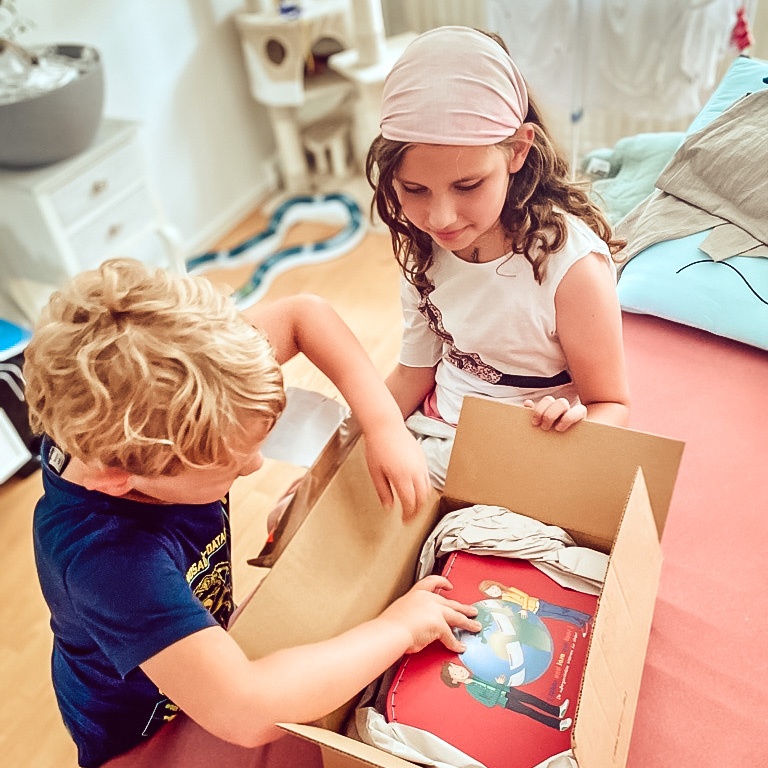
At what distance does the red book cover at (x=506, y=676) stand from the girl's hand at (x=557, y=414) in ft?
0.54

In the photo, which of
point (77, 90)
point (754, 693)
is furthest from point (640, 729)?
point (77, 90)

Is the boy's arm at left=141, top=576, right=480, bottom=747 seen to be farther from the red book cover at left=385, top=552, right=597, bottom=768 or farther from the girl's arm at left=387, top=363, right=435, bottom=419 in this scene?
the girl's arm at left=387, top=363, right=435, bottom=419

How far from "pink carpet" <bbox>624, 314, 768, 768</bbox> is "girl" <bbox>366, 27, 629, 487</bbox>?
21 cm

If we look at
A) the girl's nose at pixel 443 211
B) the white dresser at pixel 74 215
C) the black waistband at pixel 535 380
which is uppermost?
the girl's nose at pixel 443 211

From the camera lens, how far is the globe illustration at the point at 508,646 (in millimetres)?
721

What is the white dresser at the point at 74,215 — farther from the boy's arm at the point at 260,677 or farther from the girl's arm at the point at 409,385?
the boy's arm at the point at 260,677

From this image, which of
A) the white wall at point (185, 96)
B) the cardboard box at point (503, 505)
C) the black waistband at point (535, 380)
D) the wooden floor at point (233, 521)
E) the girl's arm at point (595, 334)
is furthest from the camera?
the white wall at point (185, 96)

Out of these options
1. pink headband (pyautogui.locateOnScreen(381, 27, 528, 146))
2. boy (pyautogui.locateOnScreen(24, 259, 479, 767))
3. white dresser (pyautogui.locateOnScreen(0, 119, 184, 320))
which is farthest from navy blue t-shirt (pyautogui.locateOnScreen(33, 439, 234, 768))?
white dresser (pyautogui.locateOnScreen(0, 119, 184, 320))

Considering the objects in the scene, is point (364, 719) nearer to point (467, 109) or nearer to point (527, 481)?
point (527, 481)

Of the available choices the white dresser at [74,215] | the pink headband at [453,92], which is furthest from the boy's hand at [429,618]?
the white dresser at [74,215]

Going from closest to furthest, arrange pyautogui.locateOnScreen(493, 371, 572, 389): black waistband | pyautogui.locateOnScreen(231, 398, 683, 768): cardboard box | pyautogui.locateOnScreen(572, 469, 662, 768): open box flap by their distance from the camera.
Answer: pyautogui.locateOnScreen(572, 469, 662, 768): open box flap < pyautogui.locateOnScreen(231, 398, 683, 768): cardboard box < pyautogui.locateOnScreen(493, 371, 572, 389): black waistband

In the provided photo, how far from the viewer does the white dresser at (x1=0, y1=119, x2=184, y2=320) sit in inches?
68.6

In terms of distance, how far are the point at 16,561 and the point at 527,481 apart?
126 centimetres

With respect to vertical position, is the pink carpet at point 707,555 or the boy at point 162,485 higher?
the boy at point 162,485
